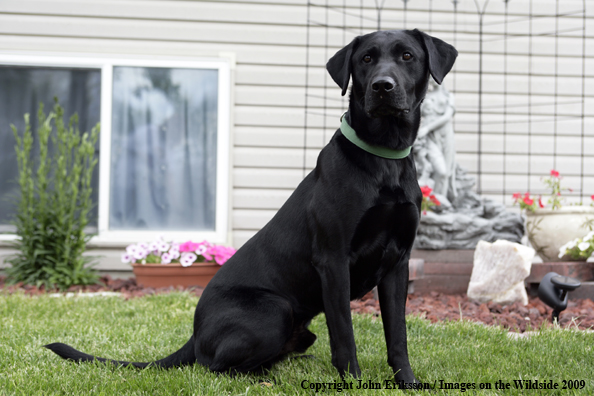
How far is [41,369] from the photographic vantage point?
217 centimetres

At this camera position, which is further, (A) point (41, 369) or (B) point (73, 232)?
(B) point (73, 232)

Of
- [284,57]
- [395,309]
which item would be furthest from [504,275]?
[284,57]

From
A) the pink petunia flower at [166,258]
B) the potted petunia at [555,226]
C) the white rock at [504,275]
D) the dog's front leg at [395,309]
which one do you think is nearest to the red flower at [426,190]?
the white rock at [504,275]

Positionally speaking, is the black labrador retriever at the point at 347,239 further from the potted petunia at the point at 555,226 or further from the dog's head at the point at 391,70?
the potted petunia at the point at 555,226

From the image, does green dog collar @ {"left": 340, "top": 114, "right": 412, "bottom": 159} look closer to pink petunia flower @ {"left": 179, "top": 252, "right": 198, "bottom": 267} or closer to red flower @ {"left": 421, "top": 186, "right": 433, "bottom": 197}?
red flower @ {"left": 421, "top": 186, "right": 433, "bottom": 197}

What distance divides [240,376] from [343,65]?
1313 millimetres

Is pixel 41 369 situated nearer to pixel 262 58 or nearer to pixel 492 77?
pixel 262 58

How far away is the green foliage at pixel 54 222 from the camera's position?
459 cm

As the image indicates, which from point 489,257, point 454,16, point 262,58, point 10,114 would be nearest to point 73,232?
point 10,114

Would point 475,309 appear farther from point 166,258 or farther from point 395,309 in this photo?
point 166,258

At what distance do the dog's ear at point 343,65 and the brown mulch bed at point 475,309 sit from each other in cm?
177

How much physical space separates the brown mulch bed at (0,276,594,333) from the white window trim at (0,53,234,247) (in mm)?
718

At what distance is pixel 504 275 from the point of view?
148 inches

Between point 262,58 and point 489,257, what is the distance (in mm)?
3027
